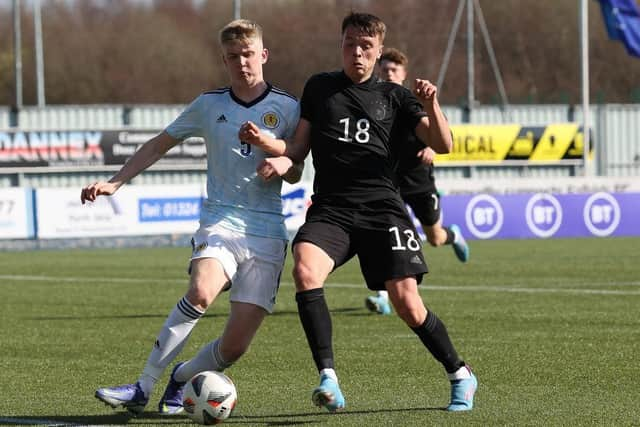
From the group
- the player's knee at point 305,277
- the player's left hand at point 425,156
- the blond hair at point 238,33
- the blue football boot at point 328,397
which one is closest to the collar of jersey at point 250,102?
the blond hair at point 238,33

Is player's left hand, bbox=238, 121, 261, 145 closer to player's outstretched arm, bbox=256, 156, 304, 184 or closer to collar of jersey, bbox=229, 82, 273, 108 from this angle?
player's outstretched arm, bbox=256, 156, 304, 184

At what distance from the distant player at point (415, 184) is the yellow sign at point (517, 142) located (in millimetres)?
26481

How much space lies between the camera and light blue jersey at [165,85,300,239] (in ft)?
24.3

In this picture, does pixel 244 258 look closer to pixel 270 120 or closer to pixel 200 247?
pixel 200 247

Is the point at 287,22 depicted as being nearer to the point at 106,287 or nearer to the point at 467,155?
the point at 467,155

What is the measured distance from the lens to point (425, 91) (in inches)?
284

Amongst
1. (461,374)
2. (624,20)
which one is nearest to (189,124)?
(461,374)

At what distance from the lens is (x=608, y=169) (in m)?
46.0

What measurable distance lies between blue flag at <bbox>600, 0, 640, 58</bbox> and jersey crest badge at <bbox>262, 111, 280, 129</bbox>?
26696 millimetres

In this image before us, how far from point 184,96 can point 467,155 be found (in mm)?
19213

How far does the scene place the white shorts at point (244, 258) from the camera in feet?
23.9

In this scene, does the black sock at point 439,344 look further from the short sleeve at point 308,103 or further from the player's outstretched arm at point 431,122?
the short sleeve at point 308,103

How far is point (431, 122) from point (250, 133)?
3.44 feet

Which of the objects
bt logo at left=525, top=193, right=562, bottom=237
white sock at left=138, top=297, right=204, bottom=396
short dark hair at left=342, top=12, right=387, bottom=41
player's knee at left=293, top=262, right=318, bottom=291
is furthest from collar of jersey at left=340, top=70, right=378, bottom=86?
bt logo at left=525, top=193, right=562, bottom=237
